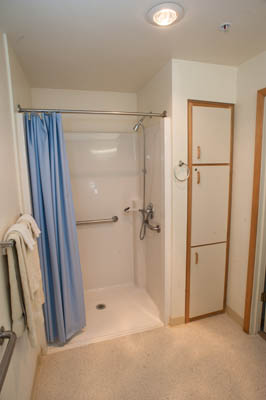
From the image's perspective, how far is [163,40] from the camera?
1.61 meters

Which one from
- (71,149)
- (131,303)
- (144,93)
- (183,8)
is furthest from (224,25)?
(131,303)

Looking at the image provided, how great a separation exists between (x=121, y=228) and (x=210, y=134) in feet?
5.16

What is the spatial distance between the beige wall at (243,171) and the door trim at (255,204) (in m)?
0.06

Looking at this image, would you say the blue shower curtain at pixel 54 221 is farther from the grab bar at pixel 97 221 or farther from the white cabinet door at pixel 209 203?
the white cabinet door at pixel 209 203

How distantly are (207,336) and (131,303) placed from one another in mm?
916

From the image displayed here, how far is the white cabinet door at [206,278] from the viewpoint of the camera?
2.26 metres

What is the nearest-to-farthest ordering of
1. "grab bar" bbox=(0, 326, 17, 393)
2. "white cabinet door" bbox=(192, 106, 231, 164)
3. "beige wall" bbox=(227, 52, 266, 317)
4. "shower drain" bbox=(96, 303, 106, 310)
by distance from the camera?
"grab bar" bbox=(0, 326, 17, 393)
"beige wall" bbox=(227, 52, 266, 317)
"white cabinet door" bbox=(192, 106, 231, 164)
"shower drain" bbox=(96, 303, 106, 310)

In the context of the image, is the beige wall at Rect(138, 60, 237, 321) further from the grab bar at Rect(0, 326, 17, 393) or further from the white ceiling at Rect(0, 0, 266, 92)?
the grab bar at Rect(0, 326, 17, 393)

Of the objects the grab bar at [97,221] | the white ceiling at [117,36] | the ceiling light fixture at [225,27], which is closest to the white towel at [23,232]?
the white ceiling at [117,36]

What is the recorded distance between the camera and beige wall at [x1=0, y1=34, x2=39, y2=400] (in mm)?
1204

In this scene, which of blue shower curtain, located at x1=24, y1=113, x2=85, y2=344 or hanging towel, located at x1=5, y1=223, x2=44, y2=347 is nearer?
hanging towel, located at x1=5, y1=223, x2=44, y2=347

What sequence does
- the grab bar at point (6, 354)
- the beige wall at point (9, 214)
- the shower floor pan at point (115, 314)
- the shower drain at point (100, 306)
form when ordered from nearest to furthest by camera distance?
the grab bar at point (6, 354) < the beige wall at point (9, 214) < the shower floor pan at point (115, 314) < the shower drain at point (100, 306)

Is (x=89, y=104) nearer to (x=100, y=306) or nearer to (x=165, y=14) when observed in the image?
(x=165, y=14)

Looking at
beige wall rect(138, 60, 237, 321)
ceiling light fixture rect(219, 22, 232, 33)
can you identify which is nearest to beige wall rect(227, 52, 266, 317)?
beige wall rect(138, 60, 237, 321)
